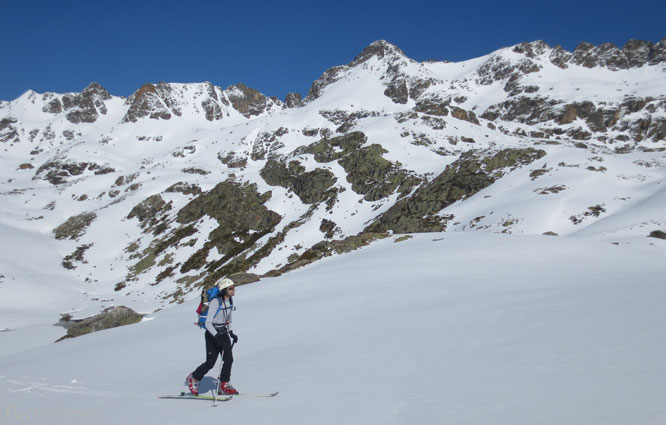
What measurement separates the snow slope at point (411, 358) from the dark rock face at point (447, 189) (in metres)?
34.8

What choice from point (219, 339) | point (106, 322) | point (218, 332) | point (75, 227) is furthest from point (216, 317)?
point (75, 227)

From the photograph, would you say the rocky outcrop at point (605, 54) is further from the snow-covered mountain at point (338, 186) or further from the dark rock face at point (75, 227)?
the dark rock face at point (75, 227)

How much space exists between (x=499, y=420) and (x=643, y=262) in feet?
54.0

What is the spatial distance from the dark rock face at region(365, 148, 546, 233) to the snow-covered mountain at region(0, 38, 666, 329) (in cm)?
28

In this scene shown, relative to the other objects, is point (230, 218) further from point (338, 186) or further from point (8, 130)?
point (8, 130)

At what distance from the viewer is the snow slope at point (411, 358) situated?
16.7 feet

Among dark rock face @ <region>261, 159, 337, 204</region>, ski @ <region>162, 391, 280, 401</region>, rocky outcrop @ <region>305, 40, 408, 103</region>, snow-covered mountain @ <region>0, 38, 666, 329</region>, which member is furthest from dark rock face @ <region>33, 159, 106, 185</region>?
ski @ <region>162, 391, 280, 401</region>

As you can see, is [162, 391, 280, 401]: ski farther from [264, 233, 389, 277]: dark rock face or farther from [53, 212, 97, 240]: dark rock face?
[53, 212, 97, 240]: dark rock face

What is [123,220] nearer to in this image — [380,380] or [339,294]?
[339,294]

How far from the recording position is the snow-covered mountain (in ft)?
138

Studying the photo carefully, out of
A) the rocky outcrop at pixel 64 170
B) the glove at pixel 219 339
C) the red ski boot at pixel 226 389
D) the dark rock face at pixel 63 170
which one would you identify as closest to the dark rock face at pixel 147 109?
the rocky outcrop at pixel 64 170

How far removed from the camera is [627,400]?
4.48 m

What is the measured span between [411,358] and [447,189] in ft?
167

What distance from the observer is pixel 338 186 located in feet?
227
